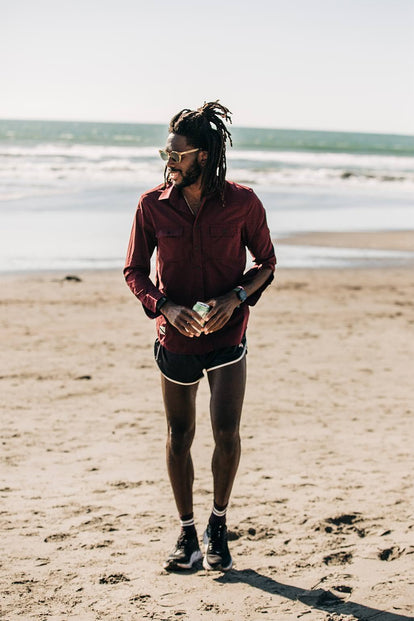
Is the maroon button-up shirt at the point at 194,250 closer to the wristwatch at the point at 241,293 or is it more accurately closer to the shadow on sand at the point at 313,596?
the wristwatch at the point at 241,293

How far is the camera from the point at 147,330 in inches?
327

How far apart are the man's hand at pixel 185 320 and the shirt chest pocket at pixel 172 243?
0.23 m

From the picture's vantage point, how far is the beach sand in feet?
10.6

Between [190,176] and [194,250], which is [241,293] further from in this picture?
[190,176]

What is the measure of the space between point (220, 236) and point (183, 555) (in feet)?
4.90

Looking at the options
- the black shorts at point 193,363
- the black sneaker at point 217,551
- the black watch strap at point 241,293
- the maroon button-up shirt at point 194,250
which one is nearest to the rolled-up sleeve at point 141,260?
the maroon button-up shirt at point 194,250

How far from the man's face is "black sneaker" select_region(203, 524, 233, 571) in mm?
1610

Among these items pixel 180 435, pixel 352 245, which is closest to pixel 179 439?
pixel 180 435

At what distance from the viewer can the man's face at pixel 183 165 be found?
324cm

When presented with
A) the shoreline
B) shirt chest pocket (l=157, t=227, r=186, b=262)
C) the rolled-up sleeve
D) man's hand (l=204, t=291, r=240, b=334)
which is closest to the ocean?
the shoreline

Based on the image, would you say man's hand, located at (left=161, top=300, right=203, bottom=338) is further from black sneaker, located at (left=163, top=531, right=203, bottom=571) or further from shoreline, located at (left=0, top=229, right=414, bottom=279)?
shoreline, located at (left=0, top=229, right=414, bottom=279)

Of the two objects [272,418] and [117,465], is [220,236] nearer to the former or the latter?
[117,465]

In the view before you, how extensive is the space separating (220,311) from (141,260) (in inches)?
17.9

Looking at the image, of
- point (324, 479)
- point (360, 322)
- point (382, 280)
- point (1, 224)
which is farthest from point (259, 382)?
point (1, 224)
